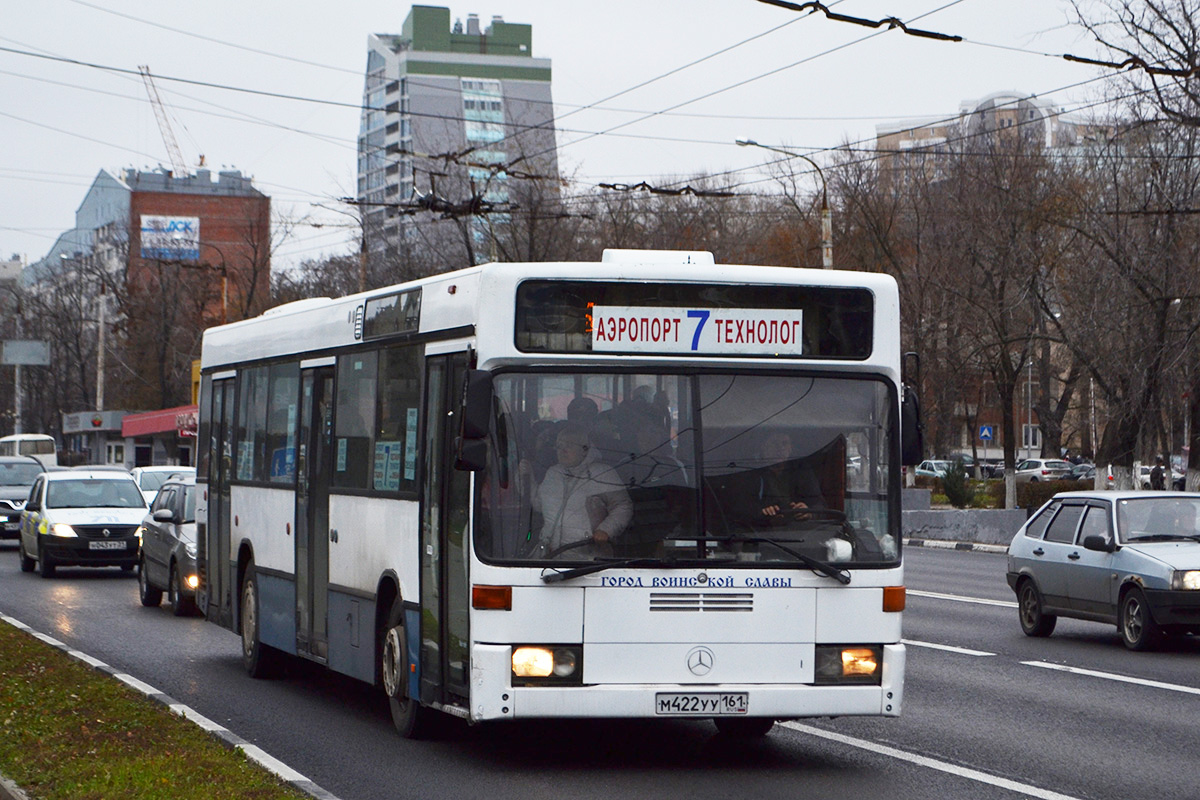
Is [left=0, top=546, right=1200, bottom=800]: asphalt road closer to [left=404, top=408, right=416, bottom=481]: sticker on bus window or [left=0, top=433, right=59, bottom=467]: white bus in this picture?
[left=404, top=408, right=416, bottom=481]: sticker on bus window

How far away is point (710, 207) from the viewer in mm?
68000

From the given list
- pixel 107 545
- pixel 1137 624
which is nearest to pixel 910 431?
pixel 1137 624

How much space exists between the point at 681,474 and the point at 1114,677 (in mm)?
6314

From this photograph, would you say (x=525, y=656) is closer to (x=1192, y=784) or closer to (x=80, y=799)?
(x=80, y=799)

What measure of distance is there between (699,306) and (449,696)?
2393mm

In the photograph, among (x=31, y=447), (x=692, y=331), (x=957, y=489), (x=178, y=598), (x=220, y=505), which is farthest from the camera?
(x=31, y=447)

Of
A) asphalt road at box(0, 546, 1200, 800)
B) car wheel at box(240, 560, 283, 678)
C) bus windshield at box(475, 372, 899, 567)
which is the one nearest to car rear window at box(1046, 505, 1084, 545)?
asphalt road at box(0, 546, 1200, 800)

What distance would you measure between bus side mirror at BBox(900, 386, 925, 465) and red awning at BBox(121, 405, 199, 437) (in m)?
57.6

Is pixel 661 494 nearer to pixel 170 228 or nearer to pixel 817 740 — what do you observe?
pixel 817 740

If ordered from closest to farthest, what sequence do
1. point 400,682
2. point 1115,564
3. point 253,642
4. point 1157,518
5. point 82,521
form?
point 400,682, point 253,642, point 1115,564, point 1157,518, point 82,521

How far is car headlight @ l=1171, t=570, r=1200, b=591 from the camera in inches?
594

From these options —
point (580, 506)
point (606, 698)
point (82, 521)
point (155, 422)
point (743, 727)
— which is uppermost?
point (155, 422)

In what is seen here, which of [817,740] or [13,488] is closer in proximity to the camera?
[817,740]

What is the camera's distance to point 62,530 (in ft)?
Answer: 86.1
